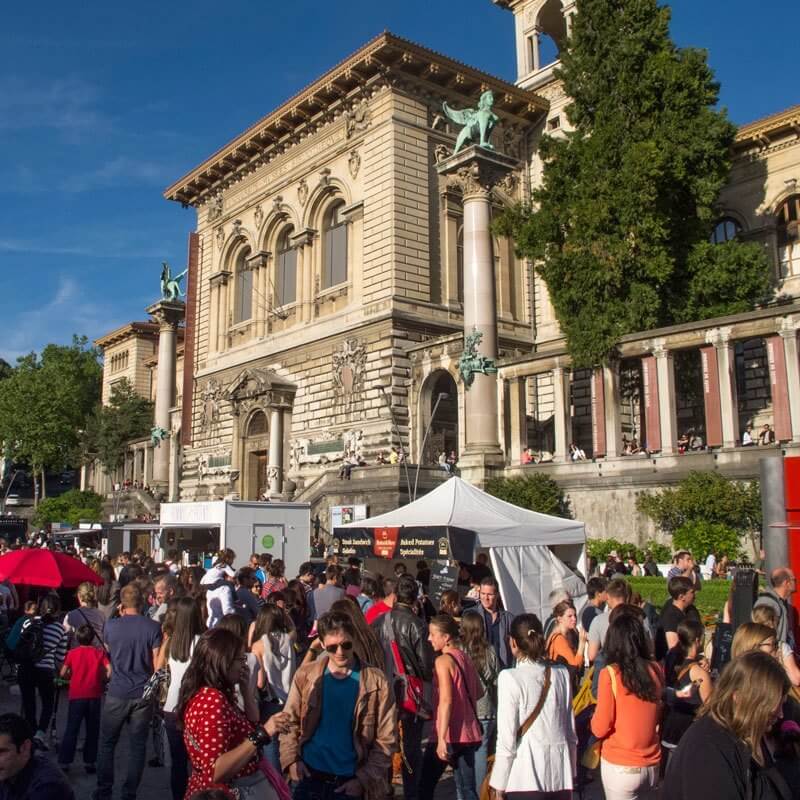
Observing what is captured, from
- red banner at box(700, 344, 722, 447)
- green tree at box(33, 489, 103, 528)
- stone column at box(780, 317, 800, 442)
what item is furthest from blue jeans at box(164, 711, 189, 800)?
green tree at box(33, 489, 103, 528)

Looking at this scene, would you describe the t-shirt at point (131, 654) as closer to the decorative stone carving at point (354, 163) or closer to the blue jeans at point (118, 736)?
the blue jeans at point (118, 736)

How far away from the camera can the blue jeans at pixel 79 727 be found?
7930mm

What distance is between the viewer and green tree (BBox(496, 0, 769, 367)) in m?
26.8

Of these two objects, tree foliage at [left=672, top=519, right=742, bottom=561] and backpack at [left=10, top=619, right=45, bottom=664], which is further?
tree foliage at [left=672, top=519, right=742, bottom=561]

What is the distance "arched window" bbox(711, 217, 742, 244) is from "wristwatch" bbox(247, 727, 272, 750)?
116 ft

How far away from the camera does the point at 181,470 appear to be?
4447 cm

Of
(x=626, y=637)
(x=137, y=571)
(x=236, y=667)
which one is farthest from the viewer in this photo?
(x=137, y=571)

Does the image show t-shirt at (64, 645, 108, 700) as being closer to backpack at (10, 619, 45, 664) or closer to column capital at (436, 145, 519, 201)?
backpack at (10, 619, 45, 664)

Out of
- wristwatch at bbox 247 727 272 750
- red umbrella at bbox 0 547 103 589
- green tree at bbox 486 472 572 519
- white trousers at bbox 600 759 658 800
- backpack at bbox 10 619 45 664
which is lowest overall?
white trousers at bbox 600 759 658 800

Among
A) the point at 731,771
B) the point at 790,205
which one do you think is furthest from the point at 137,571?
the point at 790,205

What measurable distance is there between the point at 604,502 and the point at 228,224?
25434 millimetres

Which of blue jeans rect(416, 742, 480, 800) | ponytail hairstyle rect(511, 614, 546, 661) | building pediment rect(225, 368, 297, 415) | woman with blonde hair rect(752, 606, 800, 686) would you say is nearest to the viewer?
ponytail hairstyle rect(511, 614, 546, 661)

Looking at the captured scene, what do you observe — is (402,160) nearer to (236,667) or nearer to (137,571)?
(137,571)

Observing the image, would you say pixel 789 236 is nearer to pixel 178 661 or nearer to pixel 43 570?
pixel 43 570
